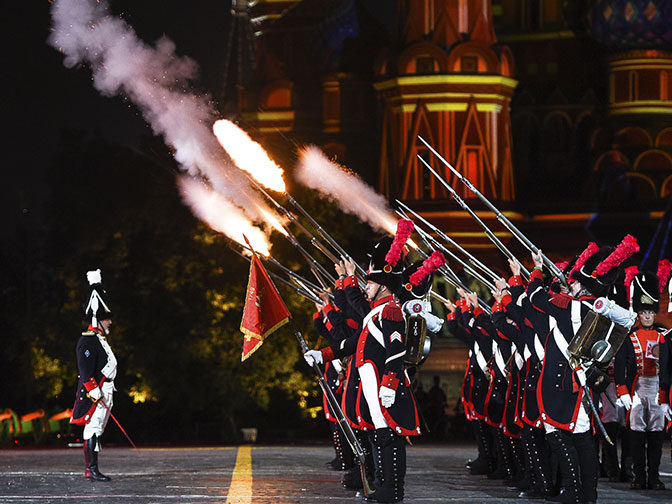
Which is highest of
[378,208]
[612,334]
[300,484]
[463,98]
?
[463,98]

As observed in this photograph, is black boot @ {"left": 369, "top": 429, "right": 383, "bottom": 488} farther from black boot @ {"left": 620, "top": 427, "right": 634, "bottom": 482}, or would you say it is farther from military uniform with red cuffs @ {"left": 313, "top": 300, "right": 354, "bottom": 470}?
black boot @ {"left": 620, "top": 427, "right": 634, "bottom": 482}

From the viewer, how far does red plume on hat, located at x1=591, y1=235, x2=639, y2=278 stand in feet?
44.6

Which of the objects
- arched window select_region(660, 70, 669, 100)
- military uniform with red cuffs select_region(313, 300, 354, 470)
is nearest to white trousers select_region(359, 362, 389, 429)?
military uniform with red cuffs select_region(313, 300, 354, 470)

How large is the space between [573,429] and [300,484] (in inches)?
143

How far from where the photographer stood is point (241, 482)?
16438 mm

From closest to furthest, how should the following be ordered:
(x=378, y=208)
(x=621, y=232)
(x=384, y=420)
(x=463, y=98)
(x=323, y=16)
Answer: (x=384, y=420)
(x=378, y=208)
(x=463, y=98)
(x=621, y=232)
(x=323, y=16)

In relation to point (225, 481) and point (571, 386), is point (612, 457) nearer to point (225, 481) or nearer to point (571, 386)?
point (571, 386)

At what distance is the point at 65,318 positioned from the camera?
1401 inches

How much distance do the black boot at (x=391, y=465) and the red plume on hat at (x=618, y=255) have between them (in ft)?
7.58

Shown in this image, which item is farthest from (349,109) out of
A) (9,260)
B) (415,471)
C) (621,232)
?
(415,471)

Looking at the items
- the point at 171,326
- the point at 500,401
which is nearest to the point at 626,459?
the point at 500,401

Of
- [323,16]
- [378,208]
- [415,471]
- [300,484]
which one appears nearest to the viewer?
[300,484]

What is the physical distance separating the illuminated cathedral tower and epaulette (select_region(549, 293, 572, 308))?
86.2 ft

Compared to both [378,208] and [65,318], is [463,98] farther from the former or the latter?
[378,208]
